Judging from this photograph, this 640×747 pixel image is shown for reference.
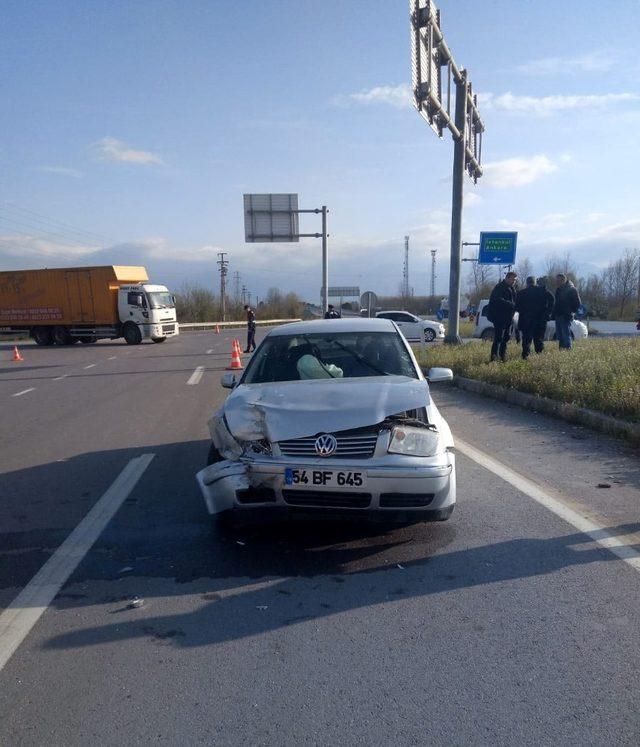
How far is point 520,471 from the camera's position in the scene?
6512 mm

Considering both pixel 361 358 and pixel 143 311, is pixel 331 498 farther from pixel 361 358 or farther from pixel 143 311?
pixel 143 311

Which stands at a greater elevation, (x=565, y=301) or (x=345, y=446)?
(x=565, y=301)

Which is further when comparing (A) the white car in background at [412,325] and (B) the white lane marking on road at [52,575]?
(A) the white car in background at [412,325]

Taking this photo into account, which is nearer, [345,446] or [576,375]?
[345,446]

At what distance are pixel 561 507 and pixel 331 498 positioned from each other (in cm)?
221

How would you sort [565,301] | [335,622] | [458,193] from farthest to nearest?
[458,193], [565,301], [335,622]

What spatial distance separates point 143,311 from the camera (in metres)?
32.0

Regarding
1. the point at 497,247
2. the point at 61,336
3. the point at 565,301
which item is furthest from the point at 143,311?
the point at 565,301

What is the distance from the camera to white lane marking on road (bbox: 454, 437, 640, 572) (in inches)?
172

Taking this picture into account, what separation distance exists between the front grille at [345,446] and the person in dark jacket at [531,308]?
9980mm

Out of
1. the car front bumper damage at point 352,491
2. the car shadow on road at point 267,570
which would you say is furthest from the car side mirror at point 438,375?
the car front bumper damage at point 352,491

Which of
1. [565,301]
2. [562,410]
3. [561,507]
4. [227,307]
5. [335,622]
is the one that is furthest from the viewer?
[227,307]

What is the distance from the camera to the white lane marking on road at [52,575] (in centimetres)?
343

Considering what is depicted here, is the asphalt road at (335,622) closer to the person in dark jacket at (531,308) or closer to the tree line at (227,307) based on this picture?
the person in dark jacket at (531,308)
